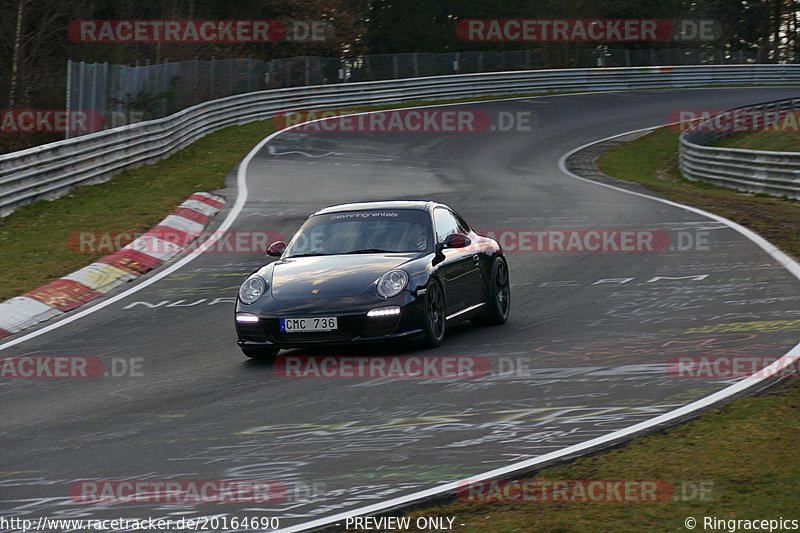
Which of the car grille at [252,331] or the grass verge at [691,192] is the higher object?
the car grille at [252,331]

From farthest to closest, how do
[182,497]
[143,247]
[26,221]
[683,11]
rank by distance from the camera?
[683,11], [26,221], [143,247], [182,497]

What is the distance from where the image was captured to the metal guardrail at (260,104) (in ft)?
66.9

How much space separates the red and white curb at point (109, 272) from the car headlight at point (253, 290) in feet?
11.0

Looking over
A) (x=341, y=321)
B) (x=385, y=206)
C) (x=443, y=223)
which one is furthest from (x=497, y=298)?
(x=341, y=321)

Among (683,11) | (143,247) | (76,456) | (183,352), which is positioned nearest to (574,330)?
(183,352)

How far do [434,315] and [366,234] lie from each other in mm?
1216

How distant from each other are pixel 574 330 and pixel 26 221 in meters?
11.4

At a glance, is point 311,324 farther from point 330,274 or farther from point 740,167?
point 740,167

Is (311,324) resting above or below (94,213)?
above

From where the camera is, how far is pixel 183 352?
10.6 meters

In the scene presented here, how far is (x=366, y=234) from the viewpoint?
11.0 m

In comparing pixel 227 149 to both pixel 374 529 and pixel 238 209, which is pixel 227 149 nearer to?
pixel 238 209

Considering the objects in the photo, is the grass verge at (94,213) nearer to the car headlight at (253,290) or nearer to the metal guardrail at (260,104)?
the metal guardrail at (260,104)

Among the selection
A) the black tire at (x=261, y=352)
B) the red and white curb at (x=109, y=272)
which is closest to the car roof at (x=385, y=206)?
the black tire at (x=261, y=352)
